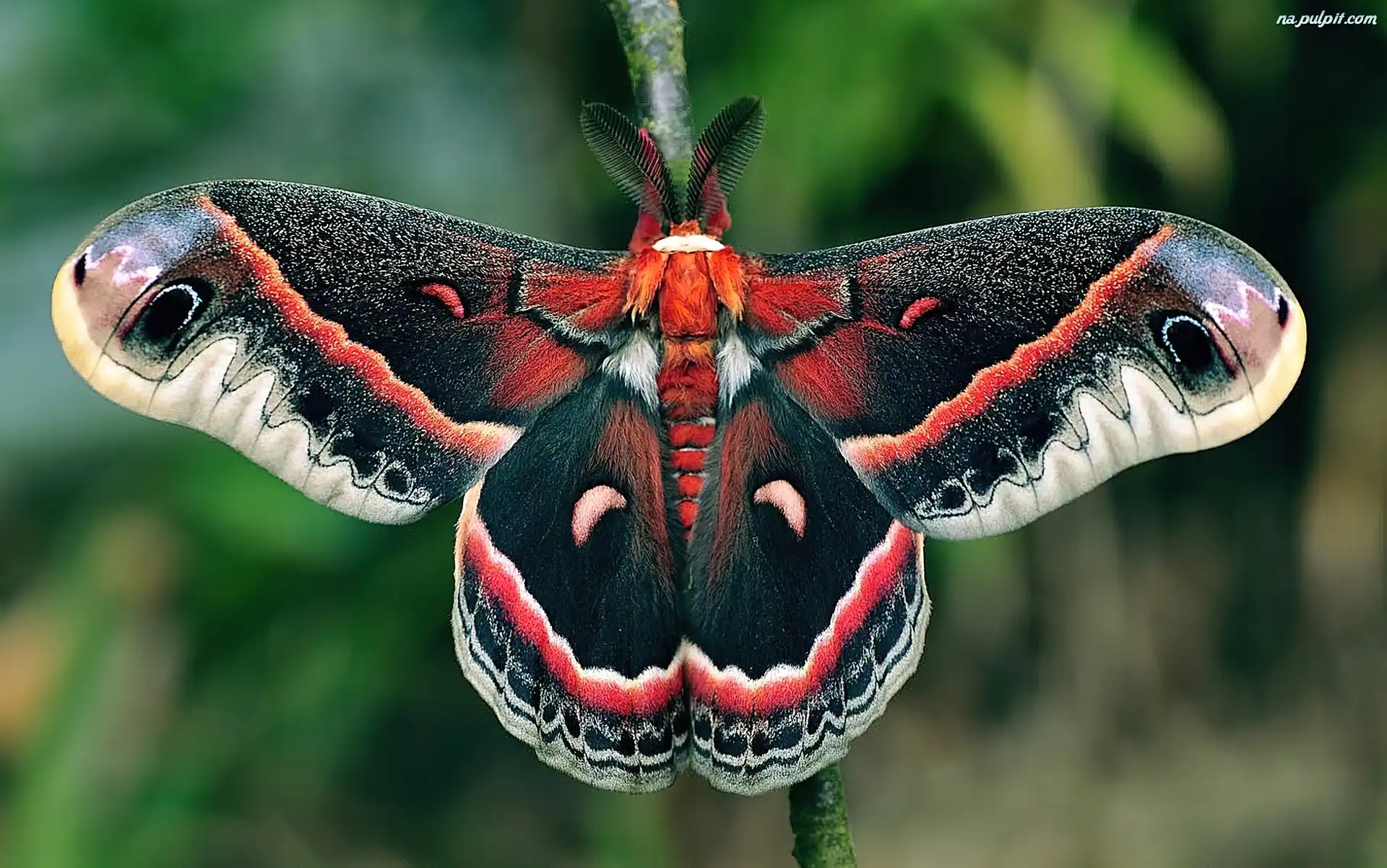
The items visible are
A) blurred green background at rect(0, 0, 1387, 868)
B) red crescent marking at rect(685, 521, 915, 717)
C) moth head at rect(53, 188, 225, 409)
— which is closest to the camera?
moth head at rect(53, 188, 225, 409)

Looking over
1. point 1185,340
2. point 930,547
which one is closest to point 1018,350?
point 1185,340

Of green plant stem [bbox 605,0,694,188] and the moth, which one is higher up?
green plant stem [bbox 605,0,694,188]

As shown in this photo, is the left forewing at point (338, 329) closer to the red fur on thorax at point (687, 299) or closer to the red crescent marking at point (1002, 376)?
the red fur on thorax at point (687, 299)

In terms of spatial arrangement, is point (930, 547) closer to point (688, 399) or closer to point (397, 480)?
point (688, 399)

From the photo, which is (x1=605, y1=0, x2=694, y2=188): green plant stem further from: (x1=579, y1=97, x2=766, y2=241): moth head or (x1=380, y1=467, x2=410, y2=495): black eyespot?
(x1=380, y1=467, x2=410, y2=495): black eyespot

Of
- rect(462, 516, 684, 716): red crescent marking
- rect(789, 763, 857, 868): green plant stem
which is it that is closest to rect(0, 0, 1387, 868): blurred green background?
rect(462, 516, 684, 716): red crescent marking

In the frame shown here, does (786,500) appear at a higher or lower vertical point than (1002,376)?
lower

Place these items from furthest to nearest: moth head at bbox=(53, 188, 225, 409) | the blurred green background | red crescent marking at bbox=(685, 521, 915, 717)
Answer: the blurred green background, red crescent marking at bbox=(685, 521, 915, 717), moth head at bbox=(53, 188, 225, 409)

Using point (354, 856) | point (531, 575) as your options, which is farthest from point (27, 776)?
point (531, 575)
